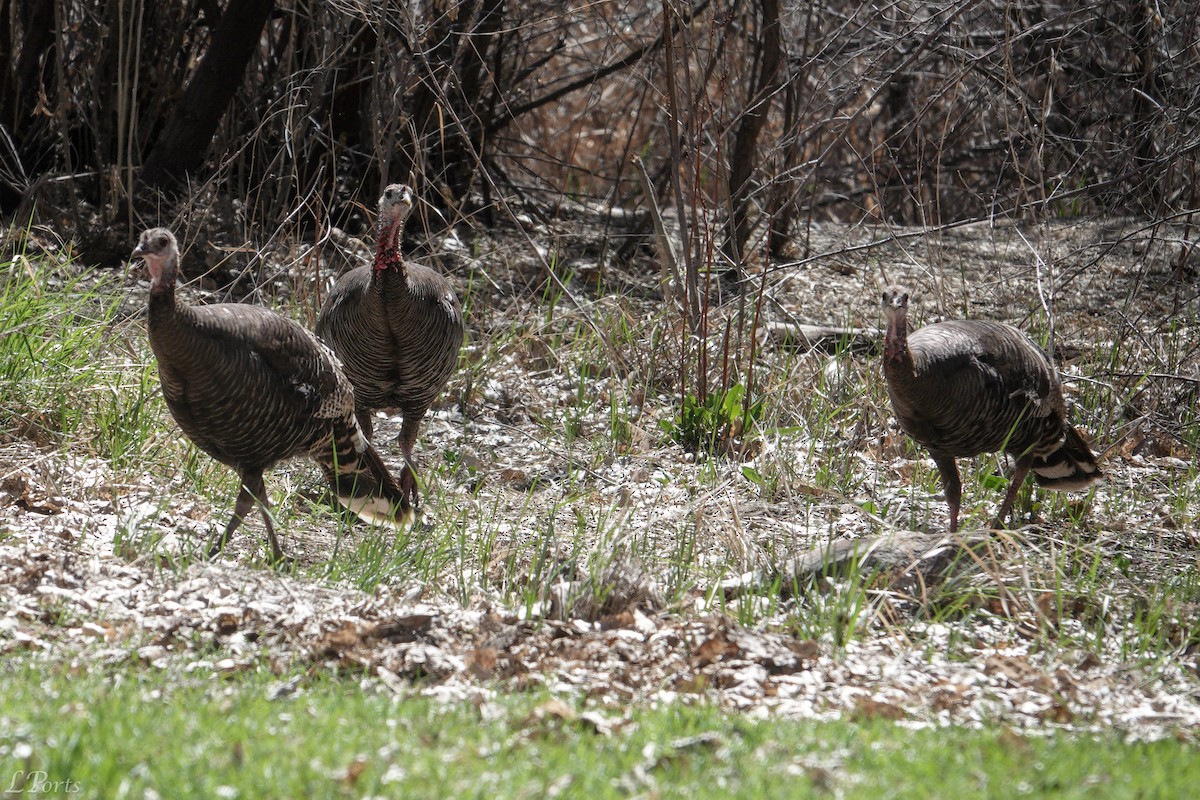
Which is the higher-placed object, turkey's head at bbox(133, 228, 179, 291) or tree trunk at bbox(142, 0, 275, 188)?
tree trunk at bbox(142, 0, 275, 188)

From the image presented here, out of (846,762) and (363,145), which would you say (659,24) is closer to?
(363,145)

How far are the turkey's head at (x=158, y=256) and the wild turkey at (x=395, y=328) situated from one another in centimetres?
130

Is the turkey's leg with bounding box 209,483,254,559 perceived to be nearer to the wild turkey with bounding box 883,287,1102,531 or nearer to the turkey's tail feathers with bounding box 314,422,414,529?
the turkey's tail feathers with bounding box 314,422,414,529

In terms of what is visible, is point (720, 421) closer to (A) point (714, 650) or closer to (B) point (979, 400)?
(B) point (979, 400)

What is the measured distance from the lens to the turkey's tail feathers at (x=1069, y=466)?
581cm

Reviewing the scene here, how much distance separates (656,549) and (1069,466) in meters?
2.13

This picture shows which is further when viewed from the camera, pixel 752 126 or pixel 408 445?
pixel 752 126

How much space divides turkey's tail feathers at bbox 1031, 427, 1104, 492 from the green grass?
2739 mm

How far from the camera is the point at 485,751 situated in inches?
120

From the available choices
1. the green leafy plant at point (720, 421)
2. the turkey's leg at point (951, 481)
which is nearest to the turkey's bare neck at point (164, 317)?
the green leafy plant at point (720, 421)

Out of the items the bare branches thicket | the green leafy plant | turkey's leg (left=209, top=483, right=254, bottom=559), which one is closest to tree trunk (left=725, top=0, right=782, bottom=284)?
the bare branches thicket

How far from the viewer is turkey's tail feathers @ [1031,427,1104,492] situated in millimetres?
Result: 5809

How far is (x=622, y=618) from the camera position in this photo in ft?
13.6

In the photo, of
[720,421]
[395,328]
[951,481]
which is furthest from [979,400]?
[395,328]
